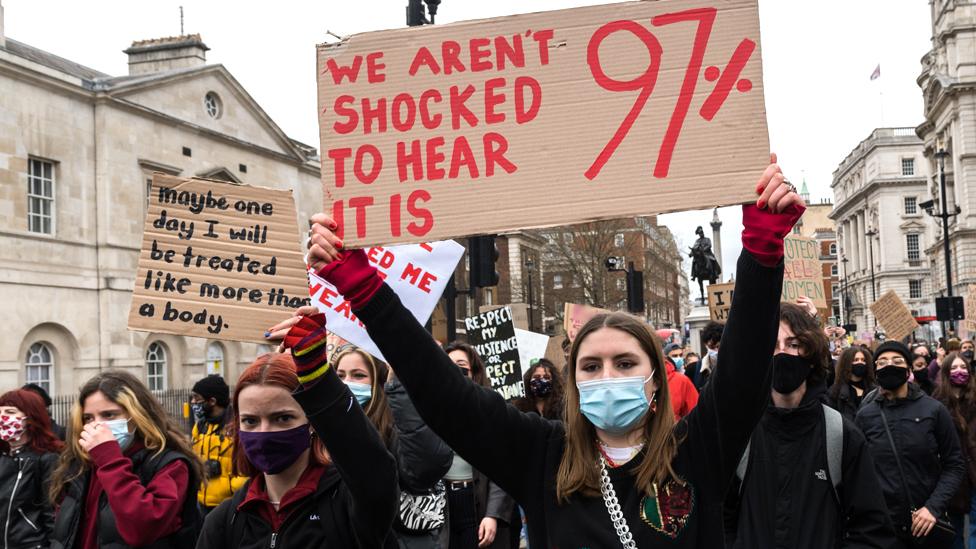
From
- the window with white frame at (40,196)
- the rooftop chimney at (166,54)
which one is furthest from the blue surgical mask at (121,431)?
the rooftop chimney at (166,54)

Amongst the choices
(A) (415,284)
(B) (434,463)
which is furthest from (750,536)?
(A) (415,284)

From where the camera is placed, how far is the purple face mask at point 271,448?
9.93 feet

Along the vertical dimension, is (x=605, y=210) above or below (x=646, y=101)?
below

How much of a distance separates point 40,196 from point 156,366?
6856 millimetres

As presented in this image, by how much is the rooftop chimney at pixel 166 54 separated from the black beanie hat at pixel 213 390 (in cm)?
3176

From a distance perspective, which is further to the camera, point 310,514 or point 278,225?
point 278,225

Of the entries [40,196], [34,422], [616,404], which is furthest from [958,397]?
[40,196]

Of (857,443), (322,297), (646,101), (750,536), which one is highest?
(646,101)

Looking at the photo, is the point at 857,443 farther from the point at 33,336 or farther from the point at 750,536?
the point at 33,336

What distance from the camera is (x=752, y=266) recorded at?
2422 millimetres

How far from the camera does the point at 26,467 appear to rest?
5355 mm

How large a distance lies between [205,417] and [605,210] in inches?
198

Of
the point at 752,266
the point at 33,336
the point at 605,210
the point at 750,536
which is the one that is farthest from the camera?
the point at 33,336

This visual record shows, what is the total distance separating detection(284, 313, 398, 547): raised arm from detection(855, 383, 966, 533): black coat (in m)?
4.45
